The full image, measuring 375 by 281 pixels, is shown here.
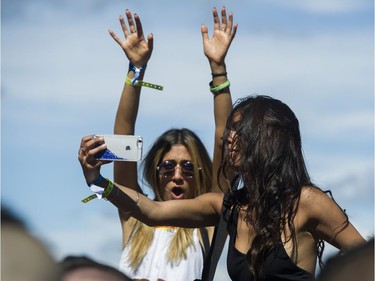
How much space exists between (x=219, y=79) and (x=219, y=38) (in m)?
0.34

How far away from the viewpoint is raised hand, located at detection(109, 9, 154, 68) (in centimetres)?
550

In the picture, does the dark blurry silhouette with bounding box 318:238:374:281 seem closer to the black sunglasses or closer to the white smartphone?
the white smartphone

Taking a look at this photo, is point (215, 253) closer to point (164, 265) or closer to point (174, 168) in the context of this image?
point (164, 265)

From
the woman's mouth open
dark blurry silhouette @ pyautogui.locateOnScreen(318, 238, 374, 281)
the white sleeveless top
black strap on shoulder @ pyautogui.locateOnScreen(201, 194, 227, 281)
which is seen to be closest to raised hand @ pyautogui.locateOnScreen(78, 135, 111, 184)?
black strap on shoulder @ pyautogui.locateOnScreen(201, 194, 227, 281)

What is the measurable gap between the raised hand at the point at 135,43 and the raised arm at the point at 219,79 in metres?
0.39

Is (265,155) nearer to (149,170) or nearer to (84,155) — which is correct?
(84,155)

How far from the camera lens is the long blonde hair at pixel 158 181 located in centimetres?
559

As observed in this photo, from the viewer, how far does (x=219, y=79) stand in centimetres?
530

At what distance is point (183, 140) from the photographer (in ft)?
20.0

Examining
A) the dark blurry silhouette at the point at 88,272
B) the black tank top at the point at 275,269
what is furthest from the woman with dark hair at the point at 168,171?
the dark blurry silhouette at the point at 88,272

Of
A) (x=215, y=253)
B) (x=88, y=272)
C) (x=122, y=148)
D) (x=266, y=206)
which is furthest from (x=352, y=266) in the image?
(x=122, y=148)

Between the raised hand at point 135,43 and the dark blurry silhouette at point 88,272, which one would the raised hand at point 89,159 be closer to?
the raised hand at point 135,43

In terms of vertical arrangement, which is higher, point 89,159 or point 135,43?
point 135,43

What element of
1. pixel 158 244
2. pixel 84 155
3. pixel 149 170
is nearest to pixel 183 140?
pixel 149 170
